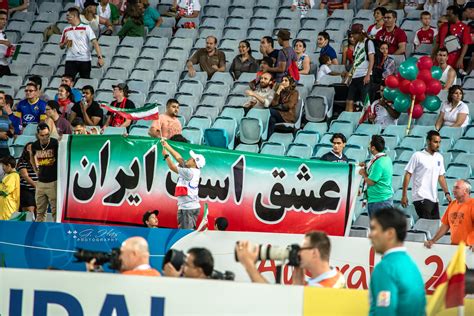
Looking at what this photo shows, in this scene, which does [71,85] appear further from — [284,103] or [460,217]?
[460,217]

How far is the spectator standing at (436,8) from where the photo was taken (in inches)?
832

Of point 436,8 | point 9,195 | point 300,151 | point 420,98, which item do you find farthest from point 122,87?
point 436,8

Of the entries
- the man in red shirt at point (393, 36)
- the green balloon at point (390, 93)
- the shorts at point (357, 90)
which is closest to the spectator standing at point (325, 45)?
the man in red shirt at point (393, 36)

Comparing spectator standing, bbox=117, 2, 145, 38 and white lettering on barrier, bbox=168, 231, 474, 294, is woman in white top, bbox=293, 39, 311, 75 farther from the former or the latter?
white lettering on barrier, bbox=168, 231, 474, 294

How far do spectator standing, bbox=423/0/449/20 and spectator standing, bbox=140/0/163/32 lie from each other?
4845 mm

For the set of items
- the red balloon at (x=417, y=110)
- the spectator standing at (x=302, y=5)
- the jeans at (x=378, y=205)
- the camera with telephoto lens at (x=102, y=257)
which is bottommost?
the jeans at (x=378, y=205)

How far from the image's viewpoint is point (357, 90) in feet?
63.5

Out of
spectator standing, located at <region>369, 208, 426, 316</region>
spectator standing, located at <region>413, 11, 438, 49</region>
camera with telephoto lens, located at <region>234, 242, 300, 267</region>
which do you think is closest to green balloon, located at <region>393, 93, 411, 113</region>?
spectator standing, located at <region>413, 11, 438, 49</region>

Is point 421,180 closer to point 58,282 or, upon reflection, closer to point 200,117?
point 200,117

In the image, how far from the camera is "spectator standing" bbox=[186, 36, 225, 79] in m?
20.7

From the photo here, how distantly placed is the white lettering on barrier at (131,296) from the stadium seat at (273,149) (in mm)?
8346

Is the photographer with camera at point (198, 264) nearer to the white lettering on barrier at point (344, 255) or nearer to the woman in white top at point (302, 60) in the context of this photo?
the white lettering on barrier at point (344, 255)

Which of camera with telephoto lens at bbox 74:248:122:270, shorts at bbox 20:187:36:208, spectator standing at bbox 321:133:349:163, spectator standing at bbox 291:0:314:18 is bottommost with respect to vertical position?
shorts at bbox 20:187:36:208

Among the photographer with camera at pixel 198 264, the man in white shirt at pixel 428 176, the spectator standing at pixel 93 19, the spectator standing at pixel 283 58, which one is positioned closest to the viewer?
the photographer with camera at pixel 198 264
